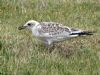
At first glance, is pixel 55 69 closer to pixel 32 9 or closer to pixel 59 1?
pixel 32 9

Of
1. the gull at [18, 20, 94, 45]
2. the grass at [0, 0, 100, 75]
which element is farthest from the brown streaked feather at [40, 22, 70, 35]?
the grass at [0, 0, 100, 75]

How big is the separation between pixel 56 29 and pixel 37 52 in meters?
0.60

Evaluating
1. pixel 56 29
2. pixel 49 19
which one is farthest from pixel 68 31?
pixel 49 19

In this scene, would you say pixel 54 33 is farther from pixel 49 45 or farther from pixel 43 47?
pixel 43 47

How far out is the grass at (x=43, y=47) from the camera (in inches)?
314

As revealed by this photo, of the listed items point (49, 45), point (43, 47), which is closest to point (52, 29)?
point (49, 45)

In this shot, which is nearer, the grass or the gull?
the grass

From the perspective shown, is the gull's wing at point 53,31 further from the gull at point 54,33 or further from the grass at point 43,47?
the grass at point 43,47

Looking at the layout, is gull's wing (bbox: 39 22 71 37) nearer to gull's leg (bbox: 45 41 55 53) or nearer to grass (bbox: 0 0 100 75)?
gull's leg (bbox: 45 41 55 53)

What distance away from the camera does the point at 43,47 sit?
9391 mm

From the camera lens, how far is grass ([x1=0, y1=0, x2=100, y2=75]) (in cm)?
798

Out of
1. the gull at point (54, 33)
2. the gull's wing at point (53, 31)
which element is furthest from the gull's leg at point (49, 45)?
the gull's wing at point (53, 31)

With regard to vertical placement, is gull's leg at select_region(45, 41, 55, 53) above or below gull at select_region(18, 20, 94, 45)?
below

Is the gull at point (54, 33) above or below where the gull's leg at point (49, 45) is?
above
